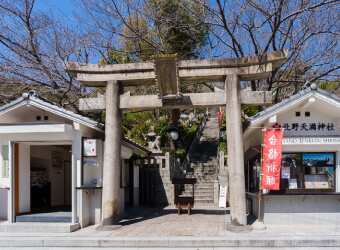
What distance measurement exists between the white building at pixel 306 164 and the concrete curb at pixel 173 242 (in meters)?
2.01

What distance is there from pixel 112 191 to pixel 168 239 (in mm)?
2975

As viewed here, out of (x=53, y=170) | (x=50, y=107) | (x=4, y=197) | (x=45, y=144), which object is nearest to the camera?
(x=50, y=107)

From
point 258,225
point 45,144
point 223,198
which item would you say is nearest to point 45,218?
point 45,144

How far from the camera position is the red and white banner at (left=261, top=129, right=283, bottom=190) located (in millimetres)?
11102

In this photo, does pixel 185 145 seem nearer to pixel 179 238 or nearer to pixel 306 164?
pixel 306 164

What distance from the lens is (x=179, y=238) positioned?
9914 mm

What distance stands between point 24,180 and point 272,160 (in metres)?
9.35

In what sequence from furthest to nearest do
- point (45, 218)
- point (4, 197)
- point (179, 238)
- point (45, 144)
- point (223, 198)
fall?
point (223, 198)
point (4, 197)
point (45, 144)
point (45, 218)
point (179, 238)

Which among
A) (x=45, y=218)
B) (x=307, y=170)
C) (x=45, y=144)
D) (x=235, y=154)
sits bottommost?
(x=45, y=218)

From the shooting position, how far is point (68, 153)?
18141 millimetres

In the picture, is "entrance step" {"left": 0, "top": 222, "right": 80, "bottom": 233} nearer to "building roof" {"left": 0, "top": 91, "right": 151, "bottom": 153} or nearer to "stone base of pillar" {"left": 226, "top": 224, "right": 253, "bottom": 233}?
"building roof" {"left": 0, "top": 91, "right": 151, "bottom": 153}

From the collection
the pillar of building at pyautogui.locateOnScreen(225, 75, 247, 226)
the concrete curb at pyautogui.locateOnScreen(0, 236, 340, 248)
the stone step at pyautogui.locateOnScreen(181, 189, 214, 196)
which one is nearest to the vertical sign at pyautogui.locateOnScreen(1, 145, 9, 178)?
the concrete curb at pyautogui.locateOnScreen(0, 236, 340, 248)

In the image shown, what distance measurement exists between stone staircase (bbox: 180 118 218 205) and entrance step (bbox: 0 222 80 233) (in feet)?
30.1

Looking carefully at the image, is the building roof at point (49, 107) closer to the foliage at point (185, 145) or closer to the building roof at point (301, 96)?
the building roof at point (301, 96)
